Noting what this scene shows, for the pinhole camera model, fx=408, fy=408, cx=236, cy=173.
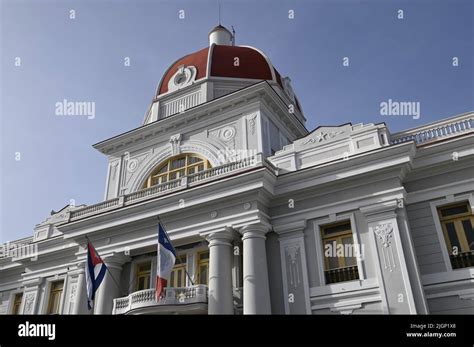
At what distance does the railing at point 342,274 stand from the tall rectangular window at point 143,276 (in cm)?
795

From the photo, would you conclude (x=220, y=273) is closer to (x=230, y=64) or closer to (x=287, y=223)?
(x=287, y=223)

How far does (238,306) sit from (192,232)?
11.2 feet

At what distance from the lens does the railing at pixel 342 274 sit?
14.2 metres

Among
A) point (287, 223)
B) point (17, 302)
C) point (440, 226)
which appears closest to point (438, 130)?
point (440, 226)

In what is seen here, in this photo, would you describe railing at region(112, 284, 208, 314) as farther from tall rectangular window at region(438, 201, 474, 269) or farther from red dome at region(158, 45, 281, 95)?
red dome at region(158, 45, 281, 95)

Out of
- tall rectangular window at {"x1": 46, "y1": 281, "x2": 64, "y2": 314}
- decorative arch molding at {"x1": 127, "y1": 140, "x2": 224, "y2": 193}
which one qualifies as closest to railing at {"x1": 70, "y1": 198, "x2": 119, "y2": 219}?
decorative arch molding at {"x1": 127, "y1": 140, "x2": 224, "y2": 193}

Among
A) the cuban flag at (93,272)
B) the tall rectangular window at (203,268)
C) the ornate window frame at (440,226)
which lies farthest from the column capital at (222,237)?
the ornate window frame at (440,226)

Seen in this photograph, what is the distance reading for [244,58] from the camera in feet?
78.4

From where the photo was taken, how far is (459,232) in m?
13.7

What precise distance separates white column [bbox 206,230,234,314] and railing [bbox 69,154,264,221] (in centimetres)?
256

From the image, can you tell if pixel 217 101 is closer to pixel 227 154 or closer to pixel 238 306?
pixel 227 154

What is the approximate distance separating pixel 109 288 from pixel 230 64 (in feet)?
45.3
